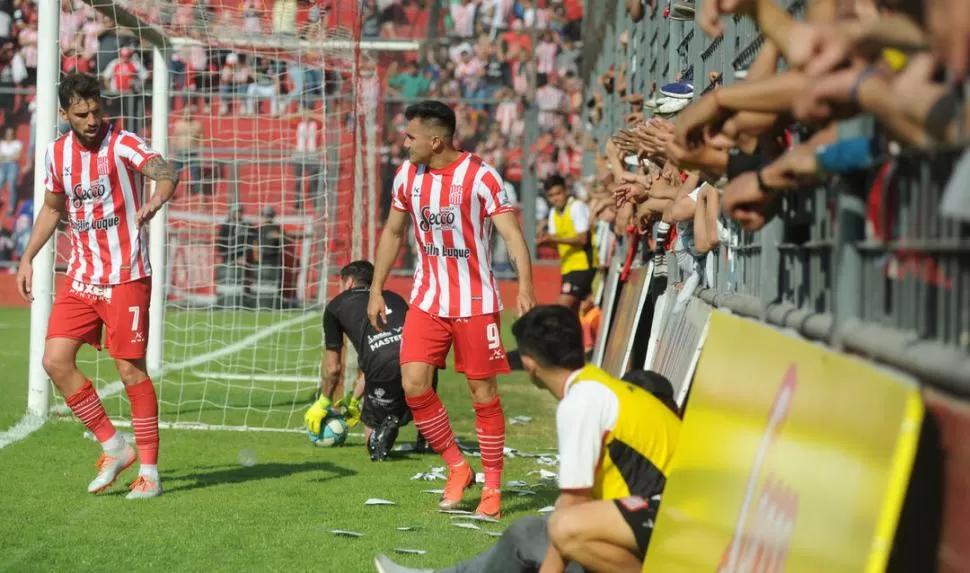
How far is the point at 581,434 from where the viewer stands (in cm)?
437

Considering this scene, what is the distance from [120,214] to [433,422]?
6.91 ft

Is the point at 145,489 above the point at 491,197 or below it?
below

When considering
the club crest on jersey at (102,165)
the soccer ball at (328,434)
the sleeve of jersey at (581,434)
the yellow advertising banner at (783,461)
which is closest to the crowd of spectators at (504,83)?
the soccer ball at (328,434)

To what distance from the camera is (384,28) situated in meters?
27.9

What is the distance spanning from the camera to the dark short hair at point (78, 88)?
710 cm

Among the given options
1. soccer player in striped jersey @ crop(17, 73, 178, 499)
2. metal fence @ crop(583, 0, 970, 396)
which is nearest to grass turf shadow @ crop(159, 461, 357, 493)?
soccer player in striped jersey @ crop(17, 73, 178, 499)

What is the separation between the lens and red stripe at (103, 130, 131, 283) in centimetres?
753

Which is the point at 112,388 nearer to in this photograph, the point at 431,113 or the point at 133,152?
the point at 133,152

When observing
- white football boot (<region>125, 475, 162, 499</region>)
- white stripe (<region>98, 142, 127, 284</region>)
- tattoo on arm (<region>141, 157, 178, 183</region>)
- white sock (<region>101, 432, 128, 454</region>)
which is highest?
tattoo on arm (<region>141, 157, 178, 183</region>)

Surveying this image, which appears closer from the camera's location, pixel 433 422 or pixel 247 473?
pixel 433 422

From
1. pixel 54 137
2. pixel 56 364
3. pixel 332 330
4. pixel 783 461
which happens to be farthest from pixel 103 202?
pixel 783 461

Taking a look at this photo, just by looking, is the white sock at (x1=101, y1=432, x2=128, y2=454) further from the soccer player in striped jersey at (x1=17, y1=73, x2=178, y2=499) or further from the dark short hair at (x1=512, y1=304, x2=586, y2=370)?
the dark short hair at (x1=512, y1=304, x2=586, y2=370)

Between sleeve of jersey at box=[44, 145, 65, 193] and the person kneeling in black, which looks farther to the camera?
the person kneeling in black

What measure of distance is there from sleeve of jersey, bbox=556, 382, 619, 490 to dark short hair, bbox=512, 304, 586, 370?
9.3 inches
